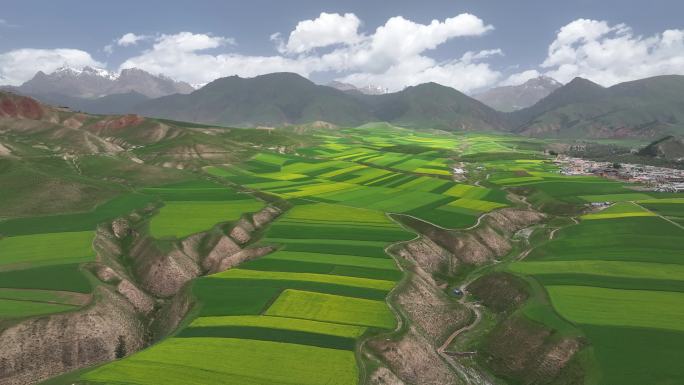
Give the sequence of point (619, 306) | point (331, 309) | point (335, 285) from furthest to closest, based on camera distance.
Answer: point (335, 285) < point (619, 306) < point (331, 309)

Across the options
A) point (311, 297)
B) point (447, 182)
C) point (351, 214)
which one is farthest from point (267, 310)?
point (447, 182)

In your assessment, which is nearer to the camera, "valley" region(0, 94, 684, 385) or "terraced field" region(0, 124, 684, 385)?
"terraced field" region(0, 124, 684, 385)

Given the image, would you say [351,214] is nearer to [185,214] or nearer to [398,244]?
[398,244]

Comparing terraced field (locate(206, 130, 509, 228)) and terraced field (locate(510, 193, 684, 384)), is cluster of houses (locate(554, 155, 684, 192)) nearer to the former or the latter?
terraced field (locate(510, 193, 684, 384))

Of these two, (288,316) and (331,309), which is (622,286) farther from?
(288,316)

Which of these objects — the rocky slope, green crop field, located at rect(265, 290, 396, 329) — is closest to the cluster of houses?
→ green crop field, located at rect(265, 290, 396, 329)

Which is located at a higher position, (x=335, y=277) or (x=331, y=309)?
(x=335, y=277)

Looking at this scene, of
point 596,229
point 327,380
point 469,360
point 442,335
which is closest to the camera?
point 327,380

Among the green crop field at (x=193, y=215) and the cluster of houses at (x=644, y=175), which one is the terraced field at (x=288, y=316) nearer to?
the green crop field at (x=193, y=215)

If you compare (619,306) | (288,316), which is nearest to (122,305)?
(288,316)

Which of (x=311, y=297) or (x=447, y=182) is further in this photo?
(x=447, y=182)

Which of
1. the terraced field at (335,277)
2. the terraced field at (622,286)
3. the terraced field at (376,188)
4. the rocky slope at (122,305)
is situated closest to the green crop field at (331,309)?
the terraced field at (335,277)
